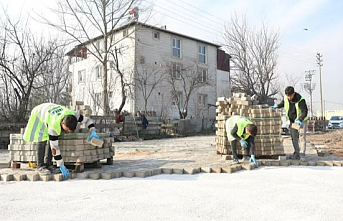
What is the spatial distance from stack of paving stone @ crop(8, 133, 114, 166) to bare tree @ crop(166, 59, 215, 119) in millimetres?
19066

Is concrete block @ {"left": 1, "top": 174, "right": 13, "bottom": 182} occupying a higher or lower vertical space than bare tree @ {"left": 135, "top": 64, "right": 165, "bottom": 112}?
lower

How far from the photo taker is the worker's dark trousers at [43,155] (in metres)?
6.38

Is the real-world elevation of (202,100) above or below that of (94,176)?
above

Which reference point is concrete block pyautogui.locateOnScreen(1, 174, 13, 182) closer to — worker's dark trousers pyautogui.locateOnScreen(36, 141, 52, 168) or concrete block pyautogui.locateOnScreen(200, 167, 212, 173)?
worker's dark trousers pyautogui.locateOnScreen(36, 141, 52, 168)

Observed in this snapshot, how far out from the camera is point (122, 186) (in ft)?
17.5

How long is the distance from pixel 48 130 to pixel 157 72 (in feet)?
67.9

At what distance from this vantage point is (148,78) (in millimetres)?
25922

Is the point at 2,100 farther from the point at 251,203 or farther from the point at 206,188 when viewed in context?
the point at 251,203

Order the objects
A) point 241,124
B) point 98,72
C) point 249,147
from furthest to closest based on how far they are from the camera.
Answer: point 98,72
point 249,147
point 241,124

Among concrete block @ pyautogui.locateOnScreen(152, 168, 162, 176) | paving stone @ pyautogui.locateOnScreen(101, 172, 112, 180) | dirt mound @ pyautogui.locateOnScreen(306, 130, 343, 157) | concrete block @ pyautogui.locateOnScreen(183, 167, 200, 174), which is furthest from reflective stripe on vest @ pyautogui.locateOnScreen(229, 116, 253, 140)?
dirt mound @ pyautogui.locateOnScreen(306, 130, 343, 157)

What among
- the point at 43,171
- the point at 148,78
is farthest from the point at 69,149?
the point at 148,78

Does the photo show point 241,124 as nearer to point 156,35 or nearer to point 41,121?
point 41,121

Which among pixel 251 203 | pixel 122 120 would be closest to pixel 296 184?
pixel 251 203

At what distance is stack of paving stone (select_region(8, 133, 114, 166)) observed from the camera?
6.48 m
